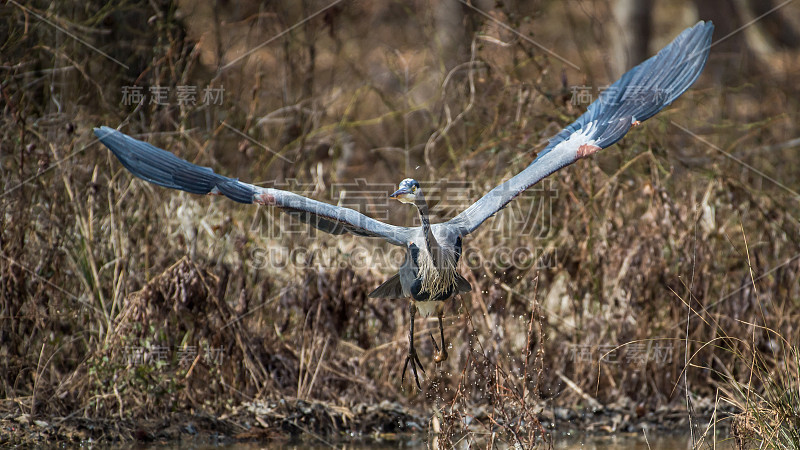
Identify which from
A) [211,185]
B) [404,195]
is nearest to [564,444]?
[404,195]

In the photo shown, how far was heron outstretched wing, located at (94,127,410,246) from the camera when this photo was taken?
625 centimetres

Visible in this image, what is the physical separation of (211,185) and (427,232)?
5.22 ft

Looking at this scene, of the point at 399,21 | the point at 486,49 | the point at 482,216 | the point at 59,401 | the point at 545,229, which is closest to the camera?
the point at 482,216

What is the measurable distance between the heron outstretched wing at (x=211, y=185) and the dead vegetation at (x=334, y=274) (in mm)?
1224

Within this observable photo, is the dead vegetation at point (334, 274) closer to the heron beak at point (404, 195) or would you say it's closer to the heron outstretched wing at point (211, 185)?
the heron outstretched wing at point (211, 185)

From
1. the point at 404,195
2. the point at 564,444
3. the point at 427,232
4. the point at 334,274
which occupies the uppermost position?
the point at 404,195

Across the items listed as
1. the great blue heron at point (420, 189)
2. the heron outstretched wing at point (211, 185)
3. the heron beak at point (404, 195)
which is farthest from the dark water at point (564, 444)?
the heron beak at point (404, 195)

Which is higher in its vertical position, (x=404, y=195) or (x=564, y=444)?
(x=404, y=195)

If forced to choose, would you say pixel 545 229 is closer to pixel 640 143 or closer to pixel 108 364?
pixel 640 143

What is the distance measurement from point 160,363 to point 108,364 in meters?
0.42

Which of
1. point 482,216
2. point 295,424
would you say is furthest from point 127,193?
point 482,216

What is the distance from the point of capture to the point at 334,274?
8227 mm

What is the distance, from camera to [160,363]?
757 cm

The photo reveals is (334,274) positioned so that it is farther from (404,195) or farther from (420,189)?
(404,195)
